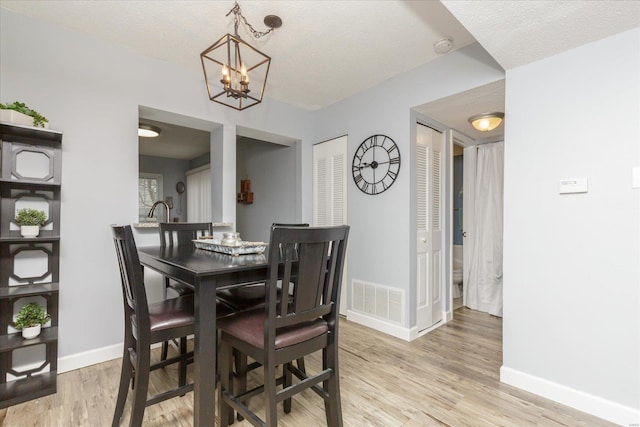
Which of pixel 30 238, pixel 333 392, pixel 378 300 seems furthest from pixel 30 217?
pixel 378 300

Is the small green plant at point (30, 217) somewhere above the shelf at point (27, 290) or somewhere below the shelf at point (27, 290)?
above

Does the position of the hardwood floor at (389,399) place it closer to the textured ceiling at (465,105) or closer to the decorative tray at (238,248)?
the decorative tray at (238,248)

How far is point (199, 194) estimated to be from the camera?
6.02 m

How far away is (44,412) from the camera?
1.72 metres

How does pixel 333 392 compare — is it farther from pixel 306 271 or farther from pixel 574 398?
pixel 574 398

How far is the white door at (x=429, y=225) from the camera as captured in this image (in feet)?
9.74

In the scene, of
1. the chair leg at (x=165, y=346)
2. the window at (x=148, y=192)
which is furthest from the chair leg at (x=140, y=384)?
the window at (x=148, y=192)

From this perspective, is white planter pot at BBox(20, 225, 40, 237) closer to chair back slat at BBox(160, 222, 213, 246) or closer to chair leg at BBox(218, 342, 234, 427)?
chair back slat at BBox(160, 222, 213, 246)

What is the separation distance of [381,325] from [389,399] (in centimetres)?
115

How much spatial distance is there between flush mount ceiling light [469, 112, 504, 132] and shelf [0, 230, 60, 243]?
3.62 meters

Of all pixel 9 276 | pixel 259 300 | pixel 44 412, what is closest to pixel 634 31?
pixel 259 300

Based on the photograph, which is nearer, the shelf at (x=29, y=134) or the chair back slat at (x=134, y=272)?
the chair back slat at (x=134, y=272)

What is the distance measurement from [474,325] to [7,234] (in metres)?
4.05

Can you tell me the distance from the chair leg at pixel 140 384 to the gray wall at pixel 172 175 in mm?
5310
